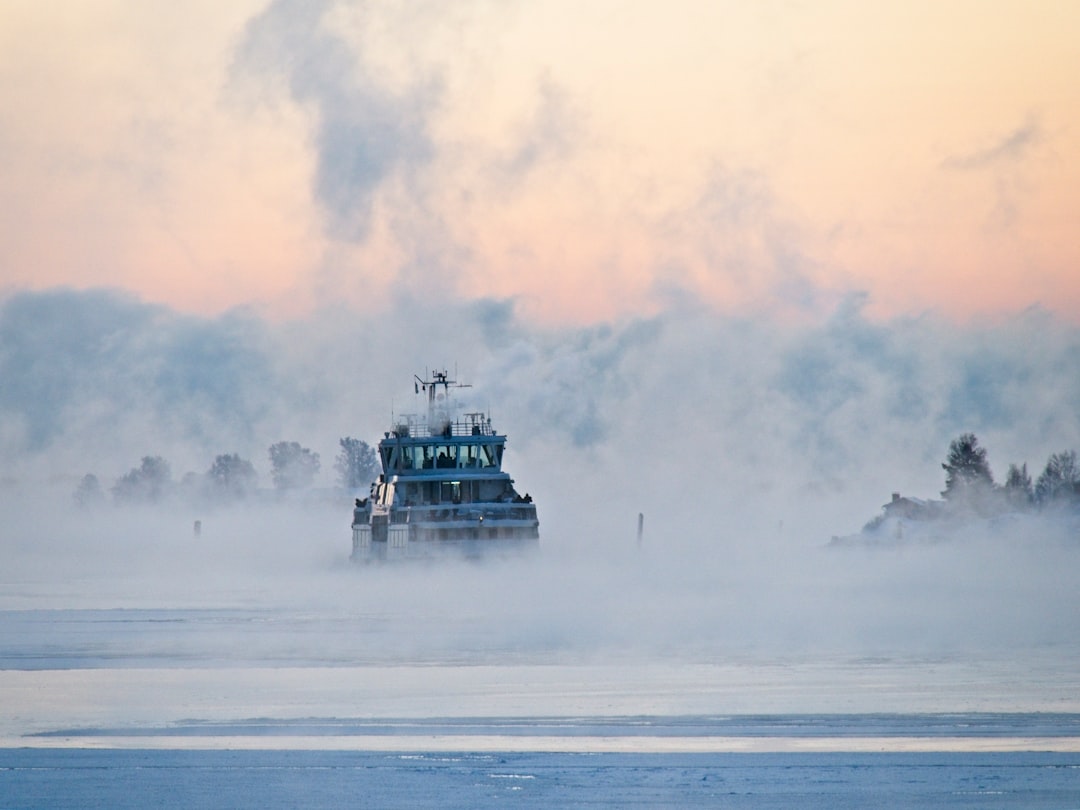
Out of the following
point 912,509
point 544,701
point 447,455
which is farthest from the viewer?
point 912,509

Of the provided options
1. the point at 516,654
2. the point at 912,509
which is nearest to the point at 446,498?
the point at 516,654

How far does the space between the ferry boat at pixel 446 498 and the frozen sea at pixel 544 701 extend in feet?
29.6

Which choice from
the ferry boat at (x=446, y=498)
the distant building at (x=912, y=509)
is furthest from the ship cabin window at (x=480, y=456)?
the distant building at (x=912, y=509)

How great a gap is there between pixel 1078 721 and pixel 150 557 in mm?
113371

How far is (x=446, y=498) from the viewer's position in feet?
261

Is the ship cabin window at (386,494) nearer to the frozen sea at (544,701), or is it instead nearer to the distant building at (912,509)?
the frozen sea at (544,701)

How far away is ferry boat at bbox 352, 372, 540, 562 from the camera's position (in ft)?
250

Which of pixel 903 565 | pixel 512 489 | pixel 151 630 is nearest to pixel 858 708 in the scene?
pixel 151 630

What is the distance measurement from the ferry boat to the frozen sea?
9021mm

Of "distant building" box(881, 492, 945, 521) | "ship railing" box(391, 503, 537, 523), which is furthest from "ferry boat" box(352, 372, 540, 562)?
"distant building" box(881, 492, 945, 521)

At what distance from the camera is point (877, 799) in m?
21.9

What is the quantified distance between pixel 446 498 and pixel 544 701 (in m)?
49.0

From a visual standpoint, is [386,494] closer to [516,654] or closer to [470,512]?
[470,512]

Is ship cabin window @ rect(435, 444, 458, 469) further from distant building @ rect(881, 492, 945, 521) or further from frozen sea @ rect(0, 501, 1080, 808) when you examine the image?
distant building @ rect(881, 492, 945, 521)
